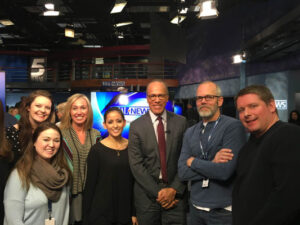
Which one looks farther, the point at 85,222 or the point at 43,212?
the point at 85,222

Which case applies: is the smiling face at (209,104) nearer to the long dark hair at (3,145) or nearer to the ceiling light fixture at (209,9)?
the long dark hair at (3,145)

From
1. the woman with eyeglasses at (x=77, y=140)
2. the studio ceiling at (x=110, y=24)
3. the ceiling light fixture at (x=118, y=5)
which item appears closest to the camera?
the woman with eyeglasses at (x=77, y=140)

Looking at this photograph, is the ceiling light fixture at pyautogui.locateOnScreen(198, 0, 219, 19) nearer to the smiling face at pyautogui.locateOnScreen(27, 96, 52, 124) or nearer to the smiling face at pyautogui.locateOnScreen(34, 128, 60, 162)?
the smiling face at pyautogui.locateOnScreen(27, 96, 52, 124)

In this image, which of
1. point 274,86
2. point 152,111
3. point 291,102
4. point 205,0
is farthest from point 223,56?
point 152,111

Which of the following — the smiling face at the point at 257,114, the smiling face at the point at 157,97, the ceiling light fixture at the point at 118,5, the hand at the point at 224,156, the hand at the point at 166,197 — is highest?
the ceiling light fixture at the point at 118,5

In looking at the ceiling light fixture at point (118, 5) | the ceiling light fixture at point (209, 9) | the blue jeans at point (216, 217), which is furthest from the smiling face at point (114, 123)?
the ceiling light fixture at point (118, 5)

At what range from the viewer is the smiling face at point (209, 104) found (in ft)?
7.42

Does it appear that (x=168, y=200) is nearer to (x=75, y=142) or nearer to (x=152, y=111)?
(x=152, y=111)

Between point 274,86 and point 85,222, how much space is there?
681 cm

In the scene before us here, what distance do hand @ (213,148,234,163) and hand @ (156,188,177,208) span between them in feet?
1.75

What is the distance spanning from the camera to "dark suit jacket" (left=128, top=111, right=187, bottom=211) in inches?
93.7

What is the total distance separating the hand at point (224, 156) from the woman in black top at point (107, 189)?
811 millimetres

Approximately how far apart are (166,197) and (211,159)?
51 centimetres

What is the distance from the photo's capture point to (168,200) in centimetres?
237
